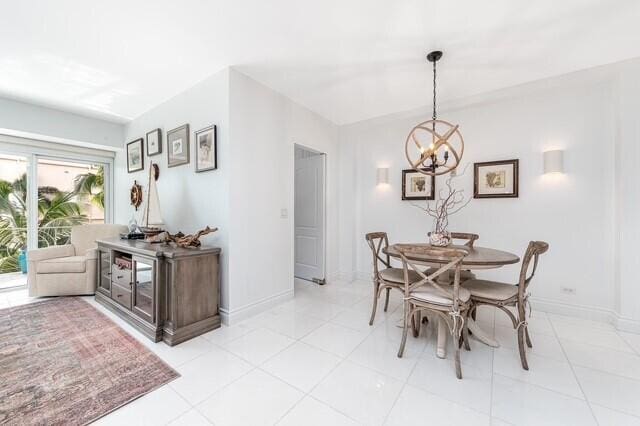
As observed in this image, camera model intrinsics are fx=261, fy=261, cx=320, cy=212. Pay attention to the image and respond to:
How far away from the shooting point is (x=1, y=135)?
141 inches

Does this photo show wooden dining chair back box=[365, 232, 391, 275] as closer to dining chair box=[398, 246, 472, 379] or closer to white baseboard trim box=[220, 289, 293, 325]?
dining chair box=[398, 246, 472, 379]

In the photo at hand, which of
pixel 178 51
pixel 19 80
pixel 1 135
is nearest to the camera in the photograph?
pixel 178 51

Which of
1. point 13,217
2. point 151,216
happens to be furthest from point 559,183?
point 13,217

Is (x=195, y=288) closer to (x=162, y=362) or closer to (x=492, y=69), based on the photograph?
(x=162, y=362)

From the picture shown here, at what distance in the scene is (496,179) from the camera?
10.5 feet

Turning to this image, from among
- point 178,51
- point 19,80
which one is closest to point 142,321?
point 178,51

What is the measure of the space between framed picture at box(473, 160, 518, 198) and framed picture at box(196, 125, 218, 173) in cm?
314

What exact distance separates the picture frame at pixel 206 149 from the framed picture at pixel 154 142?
898 millimetres

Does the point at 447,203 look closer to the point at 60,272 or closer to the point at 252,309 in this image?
the point at 252,309

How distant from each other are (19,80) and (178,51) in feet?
6.82

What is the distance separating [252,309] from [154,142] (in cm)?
260

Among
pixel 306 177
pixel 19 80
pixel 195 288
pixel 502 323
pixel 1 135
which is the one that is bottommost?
pixel 502 323

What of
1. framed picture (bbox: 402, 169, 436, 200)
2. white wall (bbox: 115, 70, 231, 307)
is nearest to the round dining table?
framed picture (bbox: 402, 169, 436, 200)

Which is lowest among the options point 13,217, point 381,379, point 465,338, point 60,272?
point 381,379
